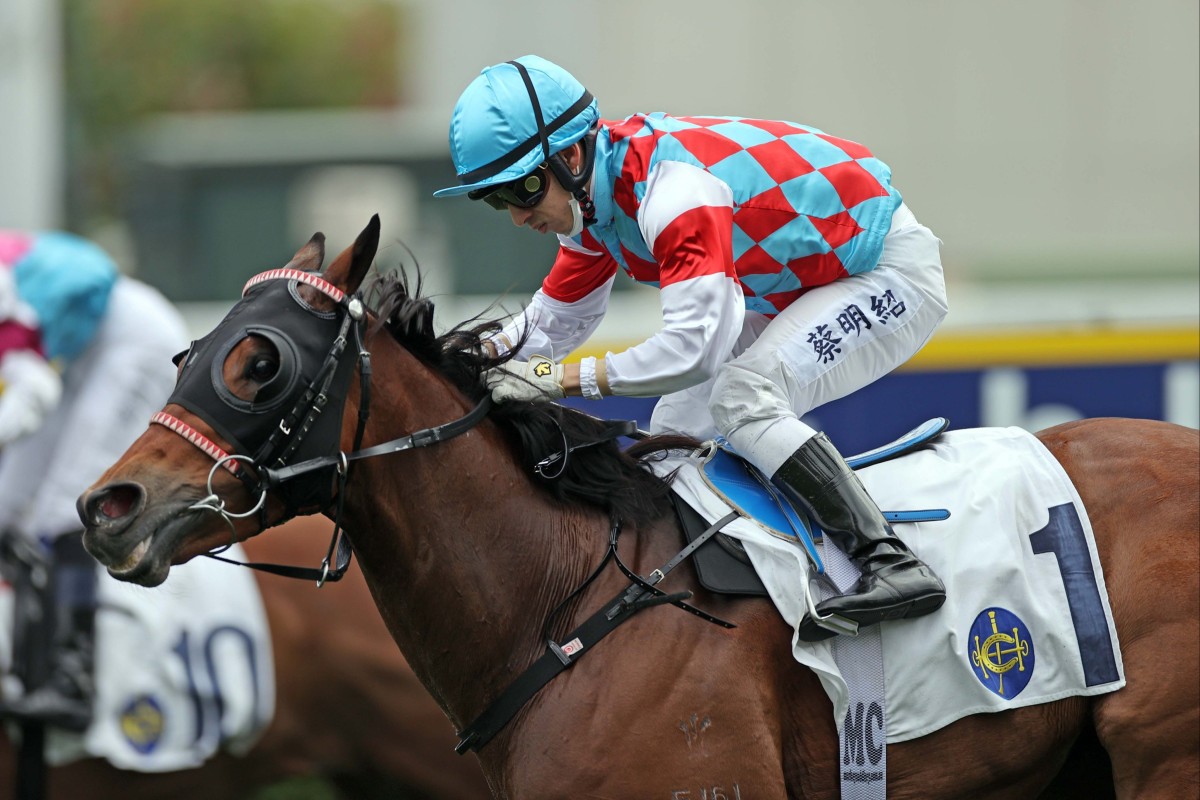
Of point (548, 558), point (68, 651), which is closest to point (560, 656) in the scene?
point (548, 558)

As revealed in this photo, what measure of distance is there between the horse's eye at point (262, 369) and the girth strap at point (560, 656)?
777mm

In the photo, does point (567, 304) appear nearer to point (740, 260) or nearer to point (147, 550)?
point (740, 260)

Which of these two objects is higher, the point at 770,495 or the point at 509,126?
the point at 509,126

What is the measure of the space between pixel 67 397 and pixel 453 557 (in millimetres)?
2727

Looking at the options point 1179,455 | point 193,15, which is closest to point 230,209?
point 1179,455

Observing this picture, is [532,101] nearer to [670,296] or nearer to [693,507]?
[670,296]

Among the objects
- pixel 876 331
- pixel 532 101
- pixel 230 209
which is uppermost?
pixel 532 101

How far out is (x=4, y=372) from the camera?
490 centimetres

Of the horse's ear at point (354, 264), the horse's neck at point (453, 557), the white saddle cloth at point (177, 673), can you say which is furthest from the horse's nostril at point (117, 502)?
the white saddle cloth at point (177, 673)

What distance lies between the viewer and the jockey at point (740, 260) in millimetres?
2945

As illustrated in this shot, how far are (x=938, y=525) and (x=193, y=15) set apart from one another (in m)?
24.3

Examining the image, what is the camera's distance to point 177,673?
4641 millimetres

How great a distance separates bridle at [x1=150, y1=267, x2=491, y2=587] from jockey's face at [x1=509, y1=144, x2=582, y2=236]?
47cm

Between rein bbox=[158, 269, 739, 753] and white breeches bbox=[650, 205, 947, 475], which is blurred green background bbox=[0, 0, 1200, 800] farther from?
rein bbox=[158, 269, 739, 753]
